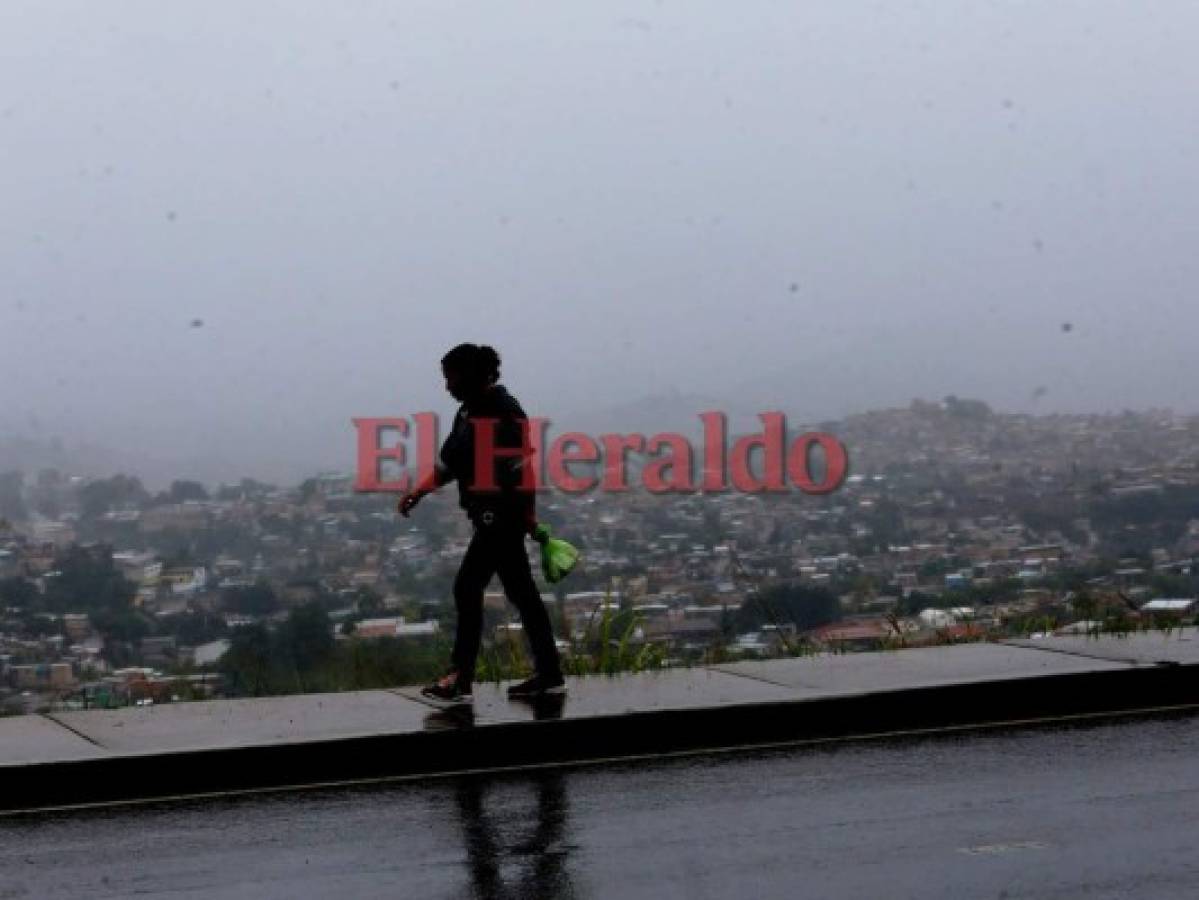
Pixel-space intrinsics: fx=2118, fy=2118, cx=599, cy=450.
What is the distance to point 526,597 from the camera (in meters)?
11.5

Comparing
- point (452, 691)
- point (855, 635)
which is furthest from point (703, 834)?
point (855, 635)

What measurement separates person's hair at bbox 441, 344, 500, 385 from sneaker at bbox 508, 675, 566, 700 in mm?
1724

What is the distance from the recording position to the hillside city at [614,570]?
45.3 ft

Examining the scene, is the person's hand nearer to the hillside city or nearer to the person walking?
the person walking

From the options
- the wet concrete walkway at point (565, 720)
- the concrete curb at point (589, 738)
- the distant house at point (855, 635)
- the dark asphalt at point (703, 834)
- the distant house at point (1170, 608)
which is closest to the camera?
the dark asphalt at point (703, 834)

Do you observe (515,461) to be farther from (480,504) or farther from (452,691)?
(452,691)

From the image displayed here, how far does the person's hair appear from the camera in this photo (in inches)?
438

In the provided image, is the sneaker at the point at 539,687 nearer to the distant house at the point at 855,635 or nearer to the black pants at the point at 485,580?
the black pants at the point at 485,580

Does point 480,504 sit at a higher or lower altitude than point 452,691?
higher

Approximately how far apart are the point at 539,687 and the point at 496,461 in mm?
1336

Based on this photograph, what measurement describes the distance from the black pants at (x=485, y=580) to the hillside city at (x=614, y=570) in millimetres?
1274

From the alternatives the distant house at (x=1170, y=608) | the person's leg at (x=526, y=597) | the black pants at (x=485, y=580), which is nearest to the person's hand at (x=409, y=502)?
the black pants at (x=485, y=580)

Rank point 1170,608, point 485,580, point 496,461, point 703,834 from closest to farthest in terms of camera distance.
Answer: point 703,834, point 496,461, point 485,580, point 1170,608

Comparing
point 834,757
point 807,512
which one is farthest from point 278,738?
point 807,512
